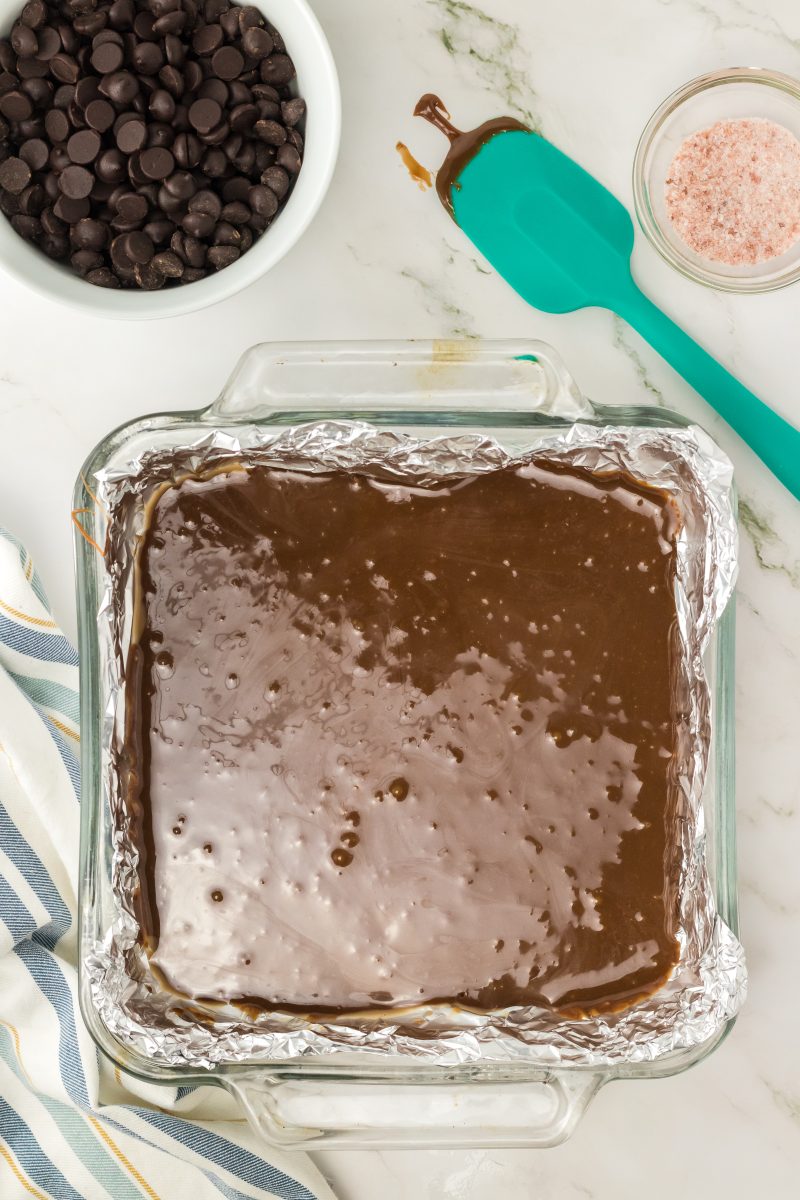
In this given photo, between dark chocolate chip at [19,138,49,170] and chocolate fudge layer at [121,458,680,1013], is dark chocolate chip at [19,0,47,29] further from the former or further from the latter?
chocolate fudge layer at [121,458,680,1013]

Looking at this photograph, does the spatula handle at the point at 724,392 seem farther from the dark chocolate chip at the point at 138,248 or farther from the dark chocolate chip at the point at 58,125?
the dark chocolate chip at the point at 58,125

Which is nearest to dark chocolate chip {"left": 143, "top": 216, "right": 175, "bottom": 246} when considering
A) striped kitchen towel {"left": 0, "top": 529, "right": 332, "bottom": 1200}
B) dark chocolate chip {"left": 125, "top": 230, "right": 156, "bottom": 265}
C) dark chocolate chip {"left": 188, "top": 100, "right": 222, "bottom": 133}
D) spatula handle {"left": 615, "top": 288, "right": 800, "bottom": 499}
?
dark chocolate chip {"left": 125, "top": 230, "right": 156, "bottom": 265}

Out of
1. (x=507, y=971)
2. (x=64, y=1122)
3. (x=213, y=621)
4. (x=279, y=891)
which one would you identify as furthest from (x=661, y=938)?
(x=64, y=1122)

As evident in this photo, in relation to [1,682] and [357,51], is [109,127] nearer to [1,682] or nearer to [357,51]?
[357,51]

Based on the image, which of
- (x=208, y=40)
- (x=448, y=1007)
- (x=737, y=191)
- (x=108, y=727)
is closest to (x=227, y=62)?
(x=208, y=40)

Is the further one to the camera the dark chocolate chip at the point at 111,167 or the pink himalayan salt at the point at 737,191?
the pink himalayan salt at the point at 737,191

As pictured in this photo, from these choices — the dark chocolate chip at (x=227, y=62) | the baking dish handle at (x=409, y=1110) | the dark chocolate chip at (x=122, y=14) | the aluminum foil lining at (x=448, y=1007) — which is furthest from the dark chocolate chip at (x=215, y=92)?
the baking dish handle at (x=409, y=1110)

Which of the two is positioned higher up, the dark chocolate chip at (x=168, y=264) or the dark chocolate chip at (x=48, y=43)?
the dark chocolate chip at (x=48, y=43)
